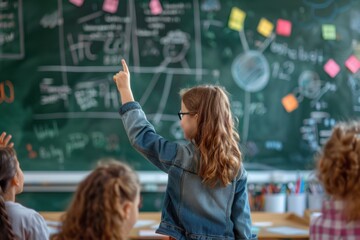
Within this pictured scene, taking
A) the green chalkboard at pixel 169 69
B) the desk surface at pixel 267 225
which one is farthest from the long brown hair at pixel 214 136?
the green chalkboard at pixel 169 69

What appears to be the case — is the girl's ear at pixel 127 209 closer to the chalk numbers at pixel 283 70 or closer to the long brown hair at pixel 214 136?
the long brown hair at pixel 214 136

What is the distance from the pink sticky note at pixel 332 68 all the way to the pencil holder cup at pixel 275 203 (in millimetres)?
979

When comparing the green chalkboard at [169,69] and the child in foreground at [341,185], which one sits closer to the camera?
the child in foreground at [341,185]

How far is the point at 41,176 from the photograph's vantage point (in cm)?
401

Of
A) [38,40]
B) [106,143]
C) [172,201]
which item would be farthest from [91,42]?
[172,201]

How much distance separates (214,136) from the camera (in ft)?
7.32

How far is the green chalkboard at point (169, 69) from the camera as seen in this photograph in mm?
4039

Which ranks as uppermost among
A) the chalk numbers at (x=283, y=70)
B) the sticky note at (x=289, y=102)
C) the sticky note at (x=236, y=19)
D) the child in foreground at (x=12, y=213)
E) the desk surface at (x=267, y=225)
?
the sticky note at (x=236, y=19)

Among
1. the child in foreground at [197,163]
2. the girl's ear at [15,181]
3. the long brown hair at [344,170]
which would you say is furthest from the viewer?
the child in foreground at [197,163]

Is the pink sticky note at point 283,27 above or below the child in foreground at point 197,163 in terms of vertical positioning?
above

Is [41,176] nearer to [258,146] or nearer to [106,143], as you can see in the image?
[106,143]

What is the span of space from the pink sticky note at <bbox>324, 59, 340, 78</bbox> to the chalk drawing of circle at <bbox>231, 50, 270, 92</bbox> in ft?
1.46

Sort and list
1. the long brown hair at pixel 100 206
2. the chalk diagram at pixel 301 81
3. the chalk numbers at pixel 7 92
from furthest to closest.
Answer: the chalk diagram at pixel 301 81, the chalk numbers at pixel 7 92, the long brown hair at pixel 100 206

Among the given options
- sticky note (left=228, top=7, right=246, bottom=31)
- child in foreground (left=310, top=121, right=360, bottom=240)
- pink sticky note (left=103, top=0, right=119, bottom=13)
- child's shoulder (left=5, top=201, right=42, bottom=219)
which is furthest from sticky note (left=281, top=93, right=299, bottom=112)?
child's shoulder (left=5, top=201, right=42, bottom=219)
